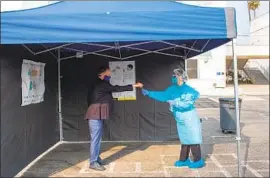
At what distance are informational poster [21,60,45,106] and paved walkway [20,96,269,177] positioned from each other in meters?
1.12

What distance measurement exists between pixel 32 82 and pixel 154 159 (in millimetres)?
2497

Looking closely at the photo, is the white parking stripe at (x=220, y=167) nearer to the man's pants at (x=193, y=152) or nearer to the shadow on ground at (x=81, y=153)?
the shadow on ground at (x=81, y=153)

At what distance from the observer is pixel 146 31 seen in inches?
159

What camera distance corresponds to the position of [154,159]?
6.03m

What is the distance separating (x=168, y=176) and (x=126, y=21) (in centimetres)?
243

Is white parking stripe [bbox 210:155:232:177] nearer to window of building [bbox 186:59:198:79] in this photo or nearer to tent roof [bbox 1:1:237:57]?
tent roof [bbox 1:1:237:57]

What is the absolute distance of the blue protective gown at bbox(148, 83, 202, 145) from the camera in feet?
17.3

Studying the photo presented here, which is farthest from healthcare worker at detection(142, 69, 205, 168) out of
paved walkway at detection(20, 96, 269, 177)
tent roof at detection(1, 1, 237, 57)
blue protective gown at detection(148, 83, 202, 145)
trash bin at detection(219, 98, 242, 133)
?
trash bin at detection(219, 98, 242, 133)

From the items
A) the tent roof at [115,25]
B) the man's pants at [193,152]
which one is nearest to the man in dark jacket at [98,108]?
the man's pants at [193,152]

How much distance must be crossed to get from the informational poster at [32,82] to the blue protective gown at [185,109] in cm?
201

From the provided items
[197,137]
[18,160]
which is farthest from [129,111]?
[18,160]

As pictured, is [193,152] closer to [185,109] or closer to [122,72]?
[185,109]

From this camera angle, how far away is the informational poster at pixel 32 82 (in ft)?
17.2

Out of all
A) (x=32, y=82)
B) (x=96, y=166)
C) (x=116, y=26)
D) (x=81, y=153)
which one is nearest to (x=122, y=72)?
(x=81, y=153)
